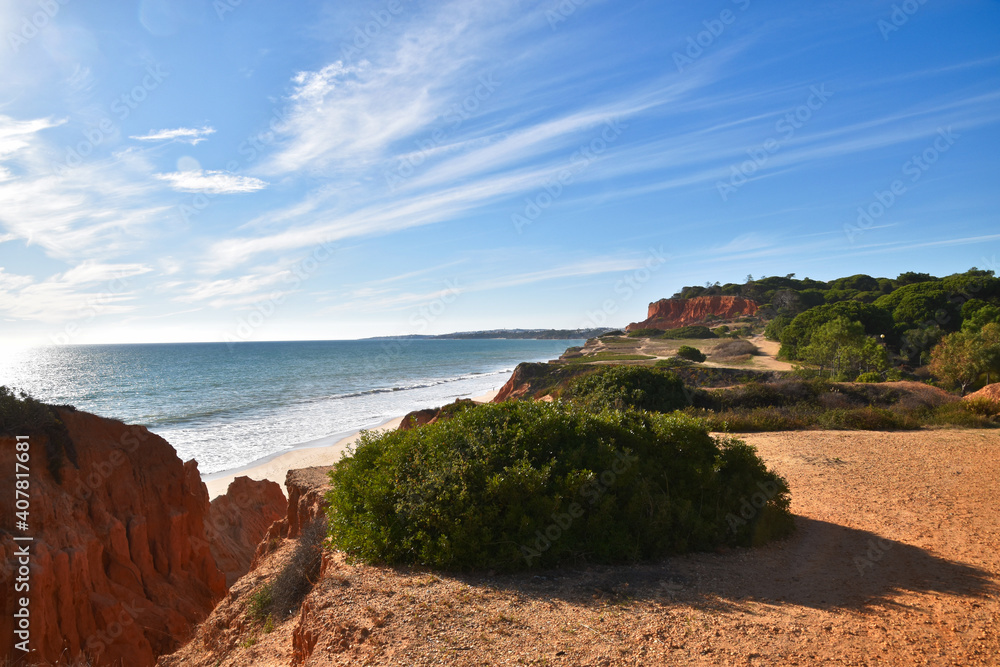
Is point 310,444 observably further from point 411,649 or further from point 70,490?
point 411,649

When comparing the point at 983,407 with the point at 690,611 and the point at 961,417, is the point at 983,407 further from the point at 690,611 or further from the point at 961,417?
the point at 690,611

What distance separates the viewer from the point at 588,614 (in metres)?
4.45

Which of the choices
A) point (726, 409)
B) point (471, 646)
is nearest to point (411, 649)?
point (471, 646)

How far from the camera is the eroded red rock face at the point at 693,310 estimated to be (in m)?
91.1

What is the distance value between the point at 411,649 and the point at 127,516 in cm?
779

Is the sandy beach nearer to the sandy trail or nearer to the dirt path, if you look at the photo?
the sandy trail

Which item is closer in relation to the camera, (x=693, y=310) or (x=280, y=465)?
(x=280, y=465)

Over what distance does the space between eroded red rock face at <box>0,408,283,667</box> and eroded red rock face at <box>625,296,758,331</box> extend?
8807 cm

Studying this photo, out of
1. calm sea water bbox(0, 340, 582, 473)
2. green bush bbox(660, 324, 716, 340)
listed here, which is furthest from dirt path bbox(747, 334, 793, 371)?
calm sea water bbox(0, 340, 582, 473)

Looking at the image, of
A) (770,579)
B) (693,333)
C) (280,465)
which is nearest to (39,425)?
(770,579)

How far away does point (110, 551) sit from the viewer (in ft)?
28.1

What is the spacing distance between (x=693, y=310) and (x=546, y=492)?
104 m

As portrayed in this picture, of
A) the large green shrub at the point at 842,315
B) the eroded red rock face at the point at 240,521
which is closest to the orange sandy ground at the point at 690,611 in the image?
the eroded red rock face at the point at 240,521

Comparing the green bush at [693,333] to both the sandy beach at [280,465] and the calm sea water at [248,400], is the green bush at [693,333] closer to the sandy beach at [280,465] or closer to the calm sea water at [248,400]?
the calm sea water at [248,400]
